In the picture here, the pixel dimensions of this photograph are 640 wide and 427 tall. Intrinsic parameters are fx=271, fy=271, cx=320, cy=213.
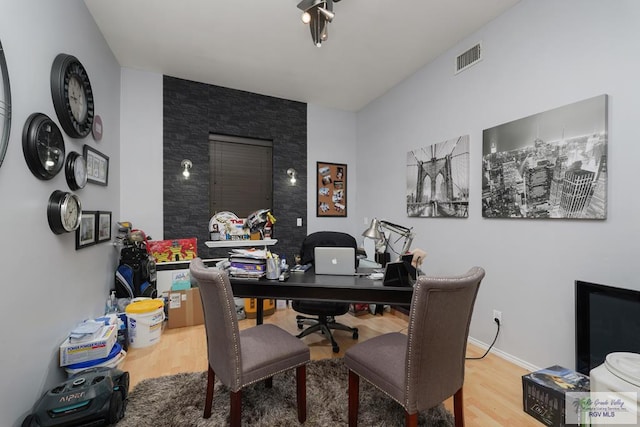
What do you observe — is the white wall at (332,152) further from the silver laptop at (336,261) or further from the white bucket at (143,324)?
the white bucket at (143,324)

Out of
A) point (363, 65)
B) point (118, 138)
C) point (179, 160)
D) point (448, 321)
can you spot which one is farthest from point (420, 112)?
point (118, 138)

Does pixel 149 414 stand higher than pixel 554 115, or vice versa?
pixel 554 115

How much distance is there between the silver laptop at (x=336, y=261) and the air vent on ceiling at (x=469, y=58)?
223 centimetres

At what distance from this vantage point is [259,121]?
4027 mm

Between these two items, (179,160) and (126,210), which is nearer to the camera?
(126,210)

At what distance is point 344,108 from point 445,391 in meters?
4.20

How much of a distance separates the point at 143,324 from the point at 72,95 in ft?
6.71

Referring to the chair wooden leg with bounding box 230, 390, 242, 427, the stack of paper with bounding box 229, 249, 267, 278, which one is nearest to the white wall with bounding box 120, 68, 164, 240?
the stack of paper with bounding box 229, 249, 267, 278

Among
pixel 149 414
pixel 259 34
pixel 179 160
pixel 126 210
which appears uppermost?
pixel 259 34

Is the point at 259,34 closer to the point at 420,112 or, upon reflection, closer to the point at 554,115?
the point at 420,112

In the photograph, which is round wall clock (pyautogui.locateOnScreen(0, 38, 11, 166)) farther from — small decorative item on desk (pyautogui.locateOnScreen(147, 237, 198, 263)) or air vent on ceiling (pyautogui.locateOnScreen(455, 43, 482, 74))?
air vent on ceiling (pyautogui.locateOnScreen(455, 43, 482, 74))

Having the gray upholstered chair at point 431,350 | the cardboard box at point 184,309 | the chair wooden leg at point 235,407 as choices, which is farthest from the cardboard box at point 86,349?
the gray upholstered chair at point 431,350

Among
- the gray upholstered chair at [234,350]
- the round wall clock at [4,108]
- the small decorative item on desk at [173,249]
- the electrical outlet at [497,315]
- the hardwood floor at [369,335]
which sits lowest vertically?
the hardwood floor at [369,335]

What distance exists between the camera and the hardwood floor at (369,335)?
174 cm
